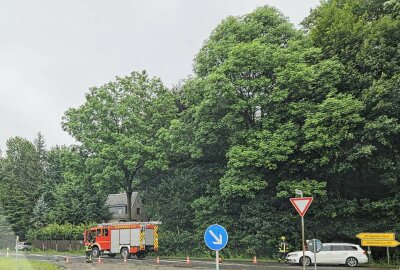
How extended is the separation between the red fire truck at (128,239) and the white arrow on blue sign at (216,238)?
1060 inches

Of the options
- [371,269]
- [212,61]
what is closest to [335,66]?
[212,61]

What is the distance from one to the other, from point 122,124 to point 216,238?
34244 mm

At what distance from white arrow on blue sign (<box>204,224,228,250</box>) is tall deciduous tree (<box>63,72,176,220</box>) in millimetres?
30706

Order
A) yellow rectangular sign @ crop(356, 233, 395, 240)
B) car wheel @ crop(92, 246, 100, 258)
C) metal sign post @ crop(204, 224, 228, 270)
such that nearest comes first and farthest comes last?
metal sign post @ crop(204, 224, 228, 270) < yellow rectangular sign @ crop(356, 233, 395, 240) < car wheel @ crop(92, 246, 100, 258)

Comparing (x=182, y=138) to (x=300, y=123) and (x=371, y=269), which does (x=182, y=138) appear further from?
(x=371, y=269)

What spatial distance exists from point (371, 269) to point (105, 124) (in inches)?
1082

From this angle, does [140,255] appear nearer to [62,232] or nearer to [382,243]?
[382,243]

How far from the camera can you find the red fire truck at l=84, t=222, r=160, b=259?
115ft

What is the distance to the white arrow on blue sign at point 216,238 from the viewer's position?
8.82 meters

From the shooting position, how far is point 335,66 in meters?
28.8

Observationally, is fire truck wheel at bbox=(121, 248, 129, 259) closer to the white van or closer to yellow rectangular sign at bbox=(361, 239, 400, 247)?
the white van

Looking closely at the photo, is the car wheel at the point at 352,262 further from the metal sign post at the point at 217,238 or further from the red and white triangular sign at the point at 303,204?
the metal sign post at the point at 217,238

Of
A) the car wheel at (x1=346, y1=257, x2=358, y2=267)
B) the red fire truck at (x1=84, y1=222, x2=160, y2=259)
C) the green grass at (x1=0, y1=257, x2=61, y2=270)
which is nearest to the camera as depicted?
the green grass at (x1=0, y1=257, x2=61, y2=270)

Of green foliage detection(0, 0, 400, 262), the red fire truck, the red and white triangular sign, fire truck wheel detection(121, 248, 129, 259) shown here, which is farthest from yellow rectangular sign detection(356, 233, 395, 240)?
fire truck wheel detection(121, 248, 129, 259)
